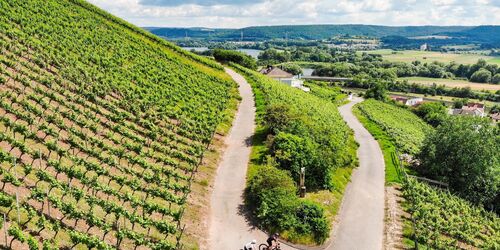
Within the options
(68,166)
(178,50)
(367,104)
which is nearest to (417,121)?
(367,104)

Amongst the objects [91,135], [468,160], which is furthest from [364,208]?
[91,135]

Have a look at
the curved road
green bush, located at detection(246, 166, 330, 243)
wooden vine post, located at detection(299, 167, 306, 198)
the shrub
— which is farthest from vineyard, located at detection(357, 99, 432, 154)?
the shrub

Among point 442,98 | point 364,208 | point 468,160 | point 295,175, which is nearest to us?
point 364,208

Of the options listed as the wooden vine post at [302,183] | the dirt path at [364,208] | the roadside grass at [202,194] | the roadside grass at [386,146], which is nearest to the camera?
the roadside grass at [202,194]

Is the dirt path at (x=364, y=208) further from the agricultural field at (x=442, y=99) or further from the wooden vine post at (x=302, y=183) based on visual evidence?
the agricultural field at (x=442, y=99)

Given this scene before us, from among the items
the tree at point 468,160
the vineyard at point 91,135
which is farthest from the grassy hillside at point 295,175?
the tree at point 468,160

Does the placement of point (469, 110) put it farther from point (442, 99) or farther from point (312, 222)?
point (312, 222)
